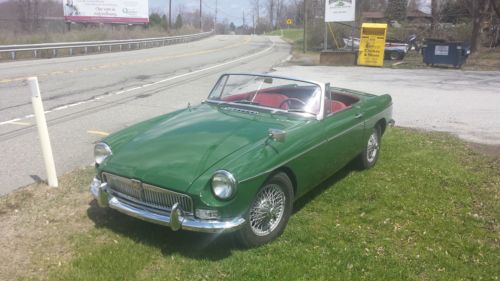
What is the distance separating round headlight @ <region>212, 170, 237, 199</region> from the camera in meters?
3.58

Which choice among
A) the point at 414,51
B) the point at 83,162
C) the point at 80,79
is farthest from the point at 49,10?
the point at 83,162

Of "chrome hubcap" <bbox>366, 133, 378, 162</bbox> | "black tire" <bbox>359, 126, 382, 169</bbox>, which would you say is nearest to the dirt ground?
"black tire" <bbox>359, 126, 382, 169</bbox>

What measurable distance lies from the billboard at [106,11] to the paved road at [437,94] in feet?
98.6

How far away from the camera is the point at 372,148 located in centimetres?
612

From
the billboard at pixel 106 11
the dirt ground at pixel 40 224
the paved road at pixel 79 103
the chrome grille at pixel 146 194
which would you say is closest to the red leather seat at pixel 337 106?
the chrome grille at pixel 146 194

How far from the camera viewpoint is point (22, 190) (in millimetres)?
5145

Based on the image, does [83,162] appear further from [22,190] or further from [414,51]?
[414,51]

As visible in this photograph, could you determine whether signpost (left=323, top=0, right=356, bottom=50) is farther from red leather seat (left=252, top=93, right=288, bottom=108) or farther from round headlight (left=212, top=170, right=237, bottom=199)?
round headlight (left=212, top=170, right=237, bottom=199)

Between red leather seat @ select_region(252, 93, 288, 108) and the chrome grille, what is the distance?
1.80 meters

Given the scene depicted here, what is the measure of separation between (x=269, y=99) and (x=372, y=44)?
762 inches

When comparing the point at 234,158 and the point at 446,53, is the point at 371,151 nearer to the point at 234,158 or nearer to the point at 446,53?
the point at 234,158

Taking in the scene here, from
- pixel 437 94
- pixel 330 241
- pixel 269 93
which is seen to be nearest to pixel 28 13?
pixel 437 94

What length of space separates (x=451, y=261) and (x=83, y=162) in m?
4.57

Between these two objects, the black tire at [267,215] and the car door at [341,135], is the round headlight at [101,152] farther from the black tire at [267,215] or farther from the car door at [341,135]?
the car door at [341,135]
